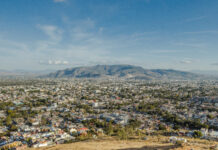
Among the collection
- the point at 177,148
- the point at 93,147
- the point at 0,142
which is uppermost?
the point at 177,148

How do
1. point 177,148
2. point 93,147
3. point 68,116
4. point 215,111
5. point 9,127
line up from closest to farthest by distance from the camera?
point 177,148 < point 93,147 < point 9,127 < point 68,116 < point 215,111

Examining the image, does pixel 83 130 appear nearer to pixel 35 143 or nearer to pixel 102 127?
pixel 102 127

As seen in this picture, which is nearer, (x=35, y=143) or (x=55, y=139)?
(x=35, y=143)

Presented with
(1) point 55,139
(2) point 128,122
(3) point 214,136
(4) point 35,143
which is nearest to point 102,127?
(2) point 128,122

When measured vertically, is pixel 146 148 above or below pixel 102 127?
above

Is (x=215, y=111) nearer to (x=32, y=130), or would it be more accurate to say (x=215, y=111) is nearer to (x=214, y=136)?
(x=214, y=136)

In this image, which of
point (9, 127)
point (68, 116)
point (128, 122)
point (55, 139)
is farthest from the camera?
point (68, 116)

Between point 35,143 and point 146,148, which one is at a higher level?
point 146,148

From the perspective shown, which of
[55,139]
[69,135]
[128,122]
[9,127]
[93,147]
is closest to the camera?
[93,147]

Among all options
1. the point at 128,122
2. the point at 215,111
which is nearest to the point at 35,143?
the point at 128,122
